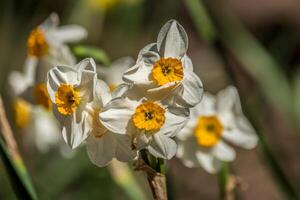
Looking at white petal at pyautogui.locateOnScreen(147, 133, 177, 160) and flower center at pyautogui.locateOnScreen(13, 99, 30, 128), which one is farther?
flower center at pyautogui.locateOnScreen(13, 99, 30, 128)

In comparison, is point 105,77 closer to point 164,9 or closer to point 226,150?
point 226,150

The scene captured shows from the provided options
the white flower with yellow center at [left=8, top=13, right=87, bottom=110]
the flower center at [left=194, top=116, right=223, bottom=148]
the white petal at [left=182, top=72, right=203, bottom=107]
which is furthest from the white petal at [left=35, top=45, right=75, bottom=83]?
the white petal at [left=182, top=72, right=203, bottom=107]

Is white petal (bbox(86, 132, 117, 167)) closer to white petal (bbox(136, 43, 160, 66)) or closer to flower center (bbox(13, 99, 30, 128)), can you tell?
white petal (bbox(136, 43, 160, 66))

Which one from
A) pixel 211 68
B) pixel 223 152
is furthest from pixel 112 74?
pixel 211 68

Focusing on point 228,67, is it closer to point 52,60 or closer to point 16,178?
point 52,60

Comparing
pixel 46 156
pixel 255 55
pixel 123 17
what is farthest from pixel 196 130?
pixel 123 17
